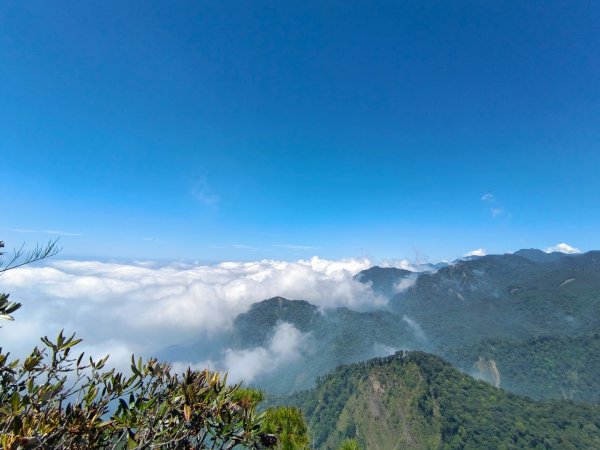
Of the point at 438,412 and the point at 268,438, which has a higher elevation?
the point at 268,438

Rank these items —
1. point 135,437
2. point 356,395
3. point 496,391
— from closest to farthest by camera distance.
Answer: point 135,437, point 496,391, point 356,395

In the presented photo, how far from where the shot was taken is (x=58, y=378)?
5.49 meters

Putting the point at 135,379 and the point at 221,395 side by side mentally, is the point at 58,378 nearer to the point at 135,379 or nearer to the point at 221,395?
the point at 135,379

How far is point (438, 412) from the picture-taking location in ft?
487

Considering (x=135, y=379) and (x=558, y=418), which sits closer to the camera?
(x=135, y=379)

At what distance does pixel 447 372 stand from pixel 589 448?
56730mm

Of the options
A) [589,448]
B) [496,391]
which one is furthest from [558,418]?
[496,391]

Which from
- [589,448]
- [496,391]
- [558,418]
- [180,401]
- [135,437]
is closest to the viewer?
[135,437]

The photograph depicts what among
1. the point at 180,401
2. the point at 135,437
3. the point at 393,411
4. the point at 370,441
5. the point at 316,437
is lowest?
the point at 316,437

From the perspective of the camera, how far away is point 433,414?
148375 millimetres

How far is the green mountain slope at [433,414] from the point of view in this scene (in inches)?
5221

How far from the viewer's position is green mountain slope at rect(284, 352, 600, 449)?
132625mm

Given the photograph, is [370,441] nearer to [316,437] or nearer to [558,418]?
[316,437]

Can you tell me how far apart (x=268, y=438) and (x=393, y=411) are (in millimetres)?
179302
